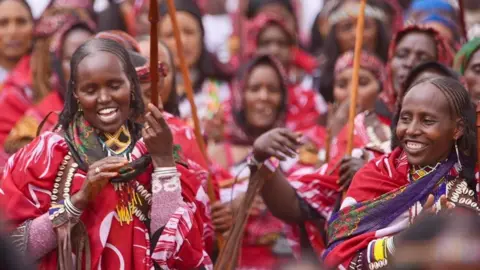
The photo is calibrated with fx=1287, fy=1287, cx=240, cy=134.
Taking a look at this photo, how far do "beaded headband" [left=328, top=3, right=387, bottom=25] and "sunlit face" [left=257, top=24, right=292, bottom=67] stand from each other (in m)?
0.43

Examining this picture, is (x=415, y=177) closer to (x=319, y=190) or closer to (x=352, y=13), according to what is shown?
(x=319, y=190)

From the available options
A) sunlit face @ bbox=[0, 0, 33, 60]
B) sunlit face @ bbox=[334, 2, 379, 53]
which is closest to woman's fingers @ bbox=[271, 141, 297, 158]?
sunlit face @ bbox=[334, 2, 379, 53]

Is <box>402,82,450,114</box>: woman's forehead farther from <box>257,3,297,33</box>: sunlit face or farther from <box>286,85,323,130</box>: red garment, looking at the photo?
<box>257,3,297,33</box>: sunlit face

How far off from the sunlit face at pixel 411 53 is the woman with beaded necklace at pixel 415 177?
4.64ft

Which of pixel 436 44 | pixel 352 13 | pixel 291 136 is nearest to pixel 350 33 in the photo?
pixel 352 13

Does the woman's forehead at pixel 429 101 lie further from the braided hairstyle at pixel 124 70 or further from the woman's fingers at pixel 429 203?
the braided hairstyle at pixel 124 70

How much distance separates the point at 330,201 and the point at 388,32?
2969 mm

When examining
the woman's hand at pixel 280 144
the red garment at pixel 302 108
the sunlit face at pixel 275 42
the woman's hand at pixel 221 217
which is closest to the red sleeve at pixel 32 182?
the woman's hand at pixel 280 144

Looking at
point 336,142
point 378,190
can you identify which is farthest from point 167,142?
point 336,142

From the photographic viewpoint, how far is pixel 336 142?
22.2ft

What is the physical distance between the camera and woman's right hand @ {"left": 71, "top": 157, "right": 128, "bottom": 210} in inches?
198

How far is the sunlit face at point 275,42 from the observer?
9.63 metres

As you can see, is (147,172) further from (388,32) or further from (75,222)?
(388,32)

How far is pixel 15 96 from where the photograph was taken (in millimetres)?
8391
